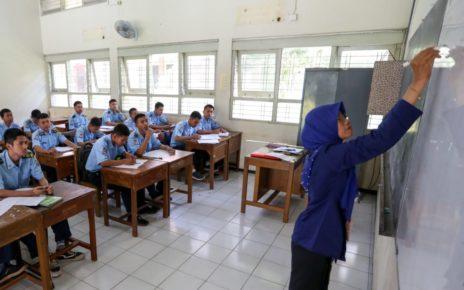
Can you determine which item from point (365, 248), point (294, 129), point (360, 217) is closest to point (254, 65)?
point (294, 129)

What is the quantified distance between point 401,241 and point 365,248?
6.34 ft

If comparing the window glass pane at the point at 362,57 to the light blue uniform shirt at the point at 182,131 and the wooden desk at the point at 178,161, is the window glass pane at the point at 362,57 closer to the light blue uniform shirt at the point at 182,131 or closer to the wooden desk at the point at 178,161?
the light blue uniform shirt at the point at 182,131

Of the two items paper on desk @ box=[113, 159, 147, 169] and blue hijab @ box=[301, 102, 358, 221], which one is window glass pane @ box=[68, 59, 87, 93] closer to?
paper on desk @ box=[113, 159, 147, 169]


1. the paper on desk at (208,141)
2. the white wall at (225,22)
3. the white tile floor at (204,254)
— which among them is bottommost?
the white tile floor at (204,254)

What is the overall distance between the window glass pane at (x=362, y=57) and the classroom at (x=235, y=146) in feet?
0.07

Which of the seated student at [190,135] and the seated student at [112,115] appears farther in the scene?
the seated student at [112,115]

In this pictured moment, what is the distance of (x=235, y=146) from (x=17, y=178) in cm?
319

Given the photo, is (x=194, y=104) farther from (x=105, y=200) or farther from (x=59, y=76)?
(x=59, y=76)

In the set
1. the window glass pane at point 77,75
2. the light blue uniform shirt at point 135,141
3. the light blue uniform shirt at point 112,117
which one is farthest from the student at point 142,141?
the window glass pane at point 77,75

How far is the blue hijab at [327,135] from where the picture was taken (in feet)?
3.80

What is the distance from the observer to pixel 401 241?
0.95 m

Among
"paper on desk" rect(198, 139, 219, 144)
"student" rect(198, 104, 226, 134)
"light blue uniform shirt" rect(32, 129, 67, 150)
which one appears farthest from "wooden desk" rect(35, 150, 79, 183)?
"student" rect(198, 104, 226, 134)

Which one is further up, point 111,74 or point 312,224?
point 111,74

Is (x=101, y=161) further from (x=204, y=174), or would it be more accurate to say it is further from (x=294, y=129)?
(x=294, y=129)
